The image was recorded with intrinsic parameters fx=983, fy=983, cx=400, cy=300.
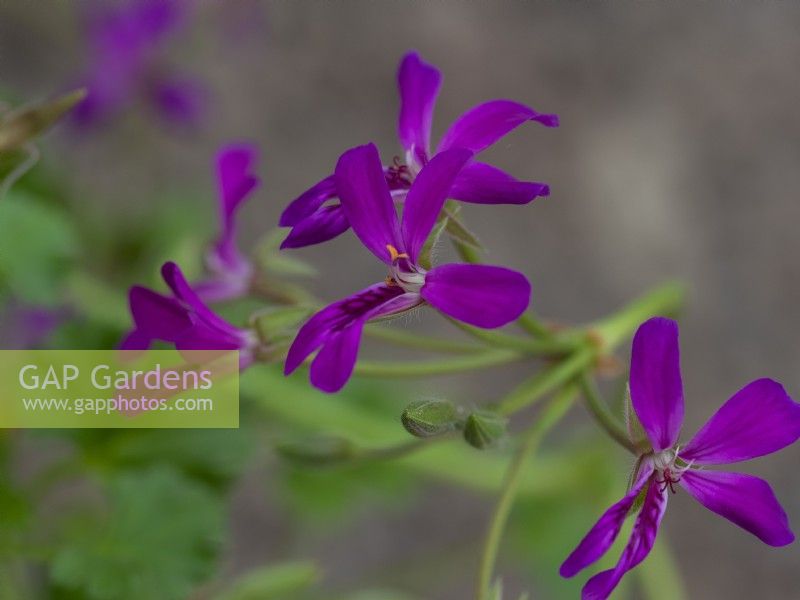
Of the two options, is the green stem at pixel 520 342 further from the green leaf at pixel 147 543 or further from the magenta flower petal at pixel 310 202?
the green leaf at pixel 147 543

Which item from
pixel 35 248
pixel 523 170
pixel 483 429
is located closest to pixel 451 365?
pixel 483 429

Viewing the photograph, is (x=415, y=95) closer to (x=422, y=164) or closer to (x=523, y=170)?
(x=422, y=164)

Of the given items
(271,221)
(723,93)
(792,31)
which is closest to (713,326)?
(723,93)

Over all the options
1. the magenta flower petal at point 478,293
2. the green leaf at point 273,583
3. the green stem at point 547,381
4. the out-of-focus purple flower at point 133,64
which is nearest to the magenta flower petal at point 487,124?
the magenta flower petal at point 478,293

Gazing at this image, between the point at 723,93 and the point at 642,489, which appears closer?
the point at 642,489

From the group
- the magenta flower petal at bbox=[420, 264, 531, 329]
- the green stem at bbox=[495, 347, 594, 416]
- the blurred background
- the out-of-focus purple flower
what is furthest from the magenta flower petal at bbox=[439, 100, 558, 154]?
the blurred background

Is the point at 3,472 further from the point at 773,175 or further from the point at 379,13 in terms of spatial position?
the point at 773,175

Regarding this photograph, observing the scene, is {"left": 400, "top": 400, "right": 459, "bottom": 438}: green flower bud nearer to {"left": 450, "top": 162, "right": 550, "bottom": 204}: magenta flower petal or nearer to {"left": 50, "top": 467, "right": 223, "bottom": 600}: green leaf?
{"left": 450, "top": 162, "right": 550, "bottom": 204}: magenta flower petal
